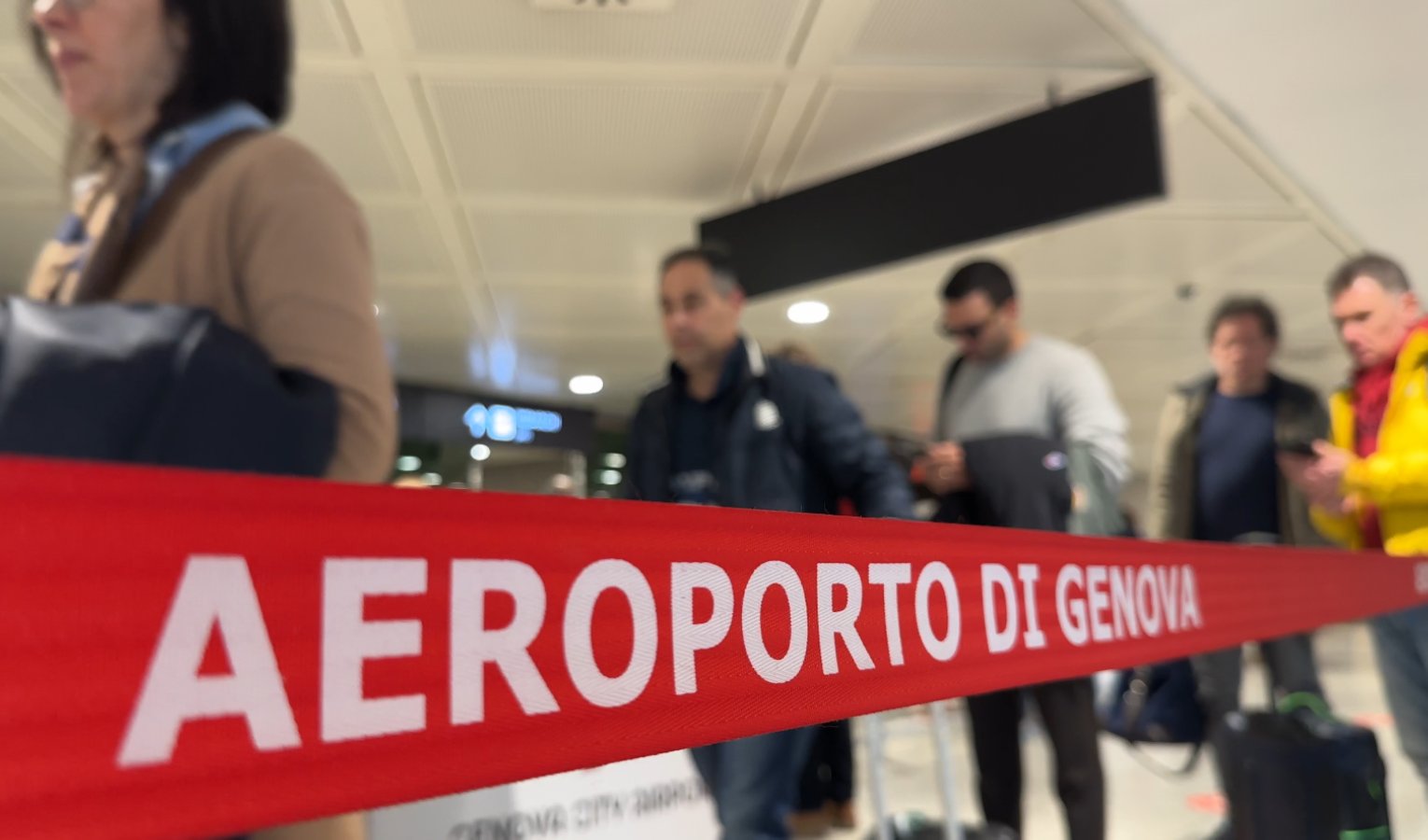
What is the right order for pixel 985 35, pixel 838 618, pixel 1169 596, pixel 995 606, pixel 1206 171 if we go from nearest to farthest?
pixel 838 618
pixel 995 606
pixel 1169 596
pixel 985 35
pixel 1206 171

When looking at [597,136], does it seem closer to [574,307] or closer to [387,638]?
[574,307]

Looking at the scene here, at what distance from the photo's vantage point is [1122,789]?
2.85m

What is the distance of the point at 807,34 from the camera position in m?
2.34

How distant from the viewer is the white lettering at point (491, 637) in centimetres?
37

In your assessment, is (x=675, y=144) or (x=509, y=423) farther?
(x=509, y=423)

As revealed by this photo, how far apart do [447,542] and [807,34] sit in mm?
2321

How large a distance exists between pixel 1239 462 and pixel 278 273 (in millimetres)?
2224

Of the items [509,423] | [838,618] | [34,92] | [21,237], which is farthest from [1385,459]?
[509,423]

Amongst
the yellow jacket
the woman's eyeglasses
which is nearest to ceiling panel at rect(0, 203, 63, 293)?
the woman's eyeglasses

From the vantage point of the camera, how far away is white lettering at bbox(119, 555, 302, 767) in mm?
283

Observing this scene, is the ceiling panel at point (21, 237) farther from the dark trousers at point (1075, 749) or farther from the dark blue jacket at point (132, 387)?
the dark trousers at point (1075, 749)

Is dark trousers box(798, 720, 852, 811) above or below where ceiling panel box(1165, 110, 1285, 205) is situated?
below

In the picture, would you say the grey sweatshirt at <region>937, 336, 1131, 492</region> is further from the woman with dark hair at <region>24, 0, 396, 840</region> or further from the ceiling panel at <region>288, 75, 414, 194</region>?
the ceiling panel at <region>288, 75, 414, 194</region>

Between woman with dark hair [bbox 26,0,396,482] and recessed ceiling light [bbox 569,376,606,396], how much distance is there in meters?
5.75
